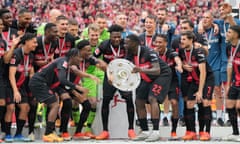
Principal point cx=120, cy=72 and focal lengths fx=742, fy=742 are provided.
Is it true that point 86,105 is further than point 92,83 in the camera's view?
No

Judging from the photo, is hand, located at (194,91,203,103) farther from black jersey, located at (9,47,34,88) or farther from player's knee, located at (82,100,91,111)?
black jersey, located at (9,47,34,88)

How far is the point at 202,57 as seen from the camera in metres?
13.3

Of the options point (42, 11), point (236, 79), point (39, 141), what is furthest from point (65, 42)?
point (42, 11)

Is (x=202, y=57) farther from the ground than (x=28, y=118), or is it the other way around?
(x=202, y=57)

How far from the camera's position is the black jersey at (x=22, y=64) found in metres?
13.0

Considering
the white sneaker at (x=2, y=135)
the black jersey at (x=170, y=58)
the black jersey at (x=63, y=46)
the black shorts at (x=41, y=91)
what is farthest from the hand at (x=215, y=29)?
the white sneaker at (x=2, y=135)

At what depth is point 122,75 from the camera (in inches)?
516

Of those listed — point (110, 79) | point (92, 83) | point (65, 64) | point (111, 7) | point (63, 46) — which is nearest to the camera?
point (65, 64)

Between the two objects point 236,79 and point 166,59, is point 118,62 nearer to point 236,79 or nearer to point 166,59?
point 166,59

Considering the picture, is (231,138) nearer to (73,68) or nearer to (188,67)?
(188,67)

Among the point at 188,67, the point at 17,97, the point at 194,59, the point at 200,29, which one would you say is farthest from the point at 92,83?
the point at 200,29

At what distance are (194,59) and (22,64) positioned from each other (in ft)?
10.1

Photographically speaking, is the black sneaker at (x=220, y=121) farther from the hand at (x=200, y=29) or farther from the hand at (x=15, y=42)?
the hand at (x=15, y=42)

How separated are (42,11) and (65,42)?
19.8 metres
